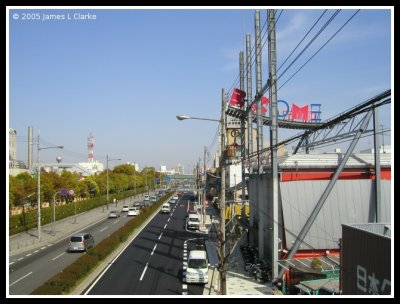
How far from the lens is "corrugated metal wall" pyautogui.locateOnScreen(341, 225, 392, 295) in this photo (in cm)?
1296

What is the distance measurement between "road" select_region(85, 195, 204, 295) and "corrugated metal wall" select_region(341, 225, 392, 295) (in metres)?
9.08

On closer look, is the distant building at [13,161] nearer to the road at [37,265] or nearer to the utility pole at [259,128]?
the road at [37,265]

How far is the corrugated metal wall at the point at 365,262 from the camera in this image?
13.0m

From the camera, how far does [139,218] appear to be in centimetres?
5222

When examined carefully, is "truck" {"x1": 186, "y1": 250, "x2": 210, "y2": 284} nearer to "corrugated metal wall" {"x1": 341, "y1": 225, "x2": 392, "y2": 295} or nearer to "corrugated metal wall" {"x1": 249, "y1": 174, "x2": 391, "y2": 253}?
"corrugated metal wall" {"x1": 249, "y1": 174, "x2": 391, "y2": 253}

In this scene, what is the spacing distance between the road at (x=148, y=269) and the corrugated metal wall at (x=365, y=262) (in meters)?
9.08

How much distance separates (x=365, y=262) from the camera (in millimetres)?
14422

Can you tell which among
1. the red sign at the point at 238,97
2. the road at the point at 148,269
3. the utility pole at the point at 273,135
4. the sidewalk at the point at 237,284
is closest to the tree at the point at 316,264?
the utility pole at the point at 273,135

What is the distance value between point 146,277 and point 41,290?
8.14 metres

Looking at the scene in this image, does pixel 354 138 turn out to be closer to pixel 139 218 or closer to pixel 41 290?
pixel 41 290

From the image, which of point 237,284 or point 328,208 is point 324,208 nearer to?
point 328,208

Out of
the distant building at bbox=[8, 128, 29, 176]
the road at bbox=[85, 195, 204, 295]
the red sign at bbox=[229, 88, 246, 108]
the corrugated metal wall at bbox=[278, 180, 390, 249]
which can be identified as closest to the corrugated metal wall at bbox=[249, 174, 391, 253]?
the corrugated metal wall at bbox=[278, 180, 390, 249]

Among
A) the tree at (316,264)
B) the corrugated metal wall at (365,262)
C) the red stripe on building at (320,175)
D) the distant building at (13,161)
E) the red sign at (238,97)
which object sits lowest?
the tree at (316,264)
